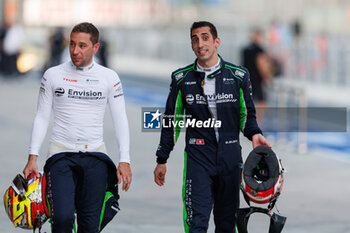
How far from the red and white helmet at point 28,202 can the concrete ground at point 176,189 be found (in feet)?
7.71

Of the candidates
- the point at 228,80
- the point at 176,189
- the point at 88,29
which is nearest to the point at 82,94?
the point at 88,29

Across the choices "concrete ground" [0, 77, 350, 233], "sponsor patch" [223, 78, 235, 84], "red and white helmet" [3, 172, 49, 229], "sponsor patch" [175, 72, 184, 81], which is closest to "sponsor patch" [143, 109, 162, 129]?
"concrete ground" [0, 77, 350, 233]

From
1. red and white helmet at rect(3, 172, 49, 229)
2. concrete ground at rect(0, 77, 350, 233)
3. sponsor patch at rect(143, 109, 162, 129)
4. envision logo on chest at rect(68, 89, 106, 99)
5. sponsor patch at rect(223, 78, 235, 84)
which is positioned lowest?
concrete ground at rect(0, 77, 350, 233)

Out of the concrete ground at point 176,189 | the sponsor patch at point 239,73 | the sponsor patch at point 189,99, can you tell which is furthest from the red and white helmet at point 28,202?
the concrete ground at point 176,189

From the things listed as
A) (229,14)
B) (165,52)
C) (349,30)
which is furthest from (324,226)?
(229,14)

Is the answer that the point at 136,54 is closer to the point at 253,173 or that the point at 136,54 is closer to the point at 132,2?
the point at 132,2

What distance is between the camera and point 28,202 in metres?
6.78

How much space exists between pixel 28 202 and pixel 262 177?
1.70 m

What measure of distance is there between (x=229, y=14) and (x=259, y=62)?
38.6m

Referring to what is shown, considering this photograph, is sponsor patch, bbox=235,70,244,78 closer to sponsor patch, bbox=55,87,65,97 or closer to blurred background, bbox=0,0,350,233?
sponsor patch, bbox=55,87,65,97

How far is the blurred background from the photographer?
1116 centimetres

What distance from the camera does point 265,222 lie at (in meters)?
9.80

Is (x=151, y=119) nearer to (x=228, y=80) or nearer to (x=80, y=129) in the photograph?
(x=228, y=80)

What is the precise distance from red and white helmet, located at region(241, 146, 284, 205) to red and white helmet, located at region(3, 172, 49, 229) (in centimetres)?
144
